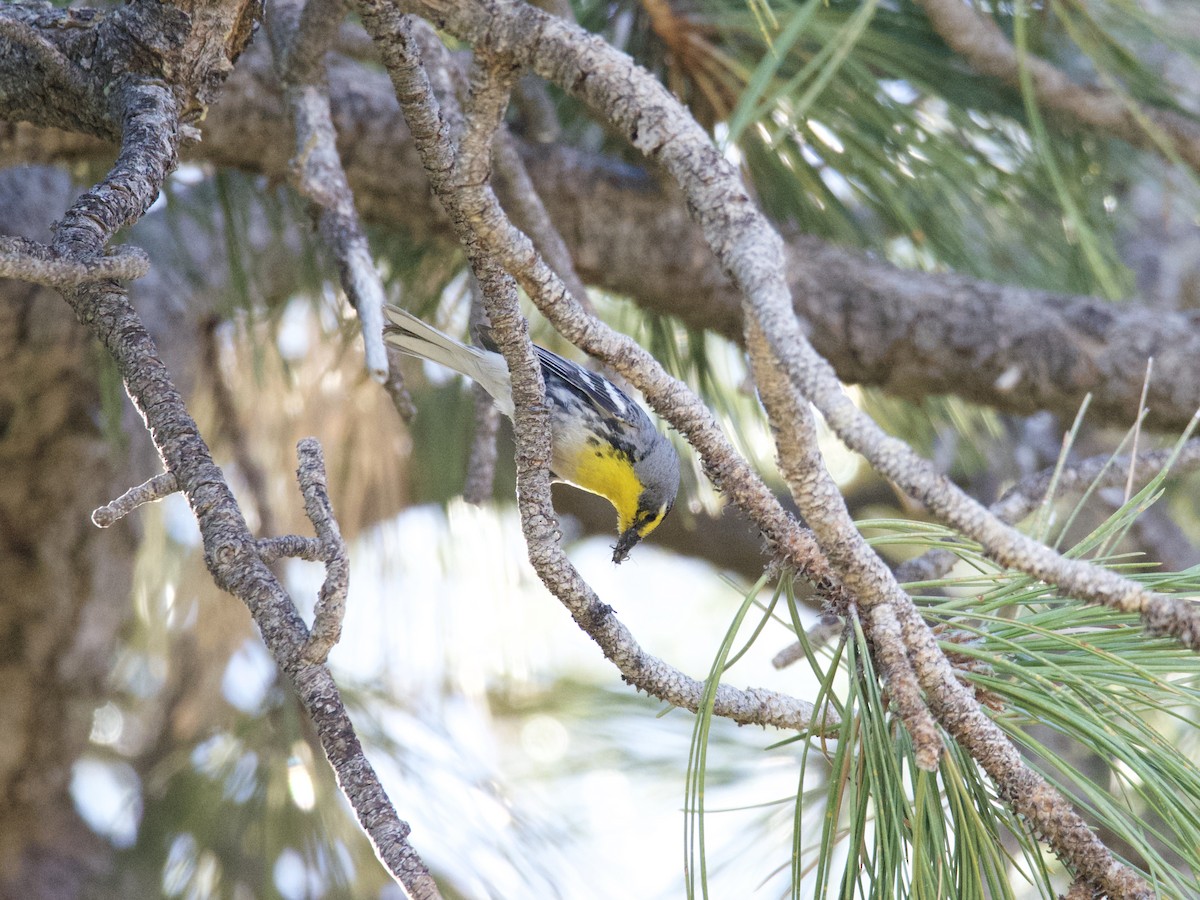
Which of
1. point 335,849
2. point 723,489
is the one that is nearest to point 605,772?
point 335,849

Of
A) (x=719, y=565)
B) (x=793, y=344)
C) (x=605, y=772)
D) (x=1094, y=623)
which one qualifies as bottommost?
(x=605, y=772)

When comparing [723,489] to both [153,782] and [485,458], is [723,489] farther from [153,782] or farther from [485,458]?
[153,782]

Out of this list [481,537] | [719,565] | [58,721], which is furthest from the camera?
[719,565]

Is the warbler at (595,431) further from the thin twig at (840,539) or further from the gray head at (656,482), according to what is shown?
the thin twig at (840,539)

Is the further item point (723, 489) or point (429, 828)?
point (429, 828)

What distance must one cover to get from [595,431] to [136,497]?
1385 millimetres

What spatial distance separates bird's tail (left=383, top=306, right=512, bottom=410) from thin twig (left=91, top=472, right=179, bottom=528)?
36.3 inches

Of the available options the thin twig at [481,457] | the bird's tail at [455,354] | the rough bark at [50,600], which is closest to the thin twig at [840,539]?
the thin twig at [481,457]

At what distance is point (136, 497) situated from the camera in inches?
26.2

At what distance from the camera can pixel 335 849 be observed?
160 cm

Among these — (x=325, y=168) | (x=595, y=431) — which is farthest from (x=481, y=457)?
(x=595, y=431)

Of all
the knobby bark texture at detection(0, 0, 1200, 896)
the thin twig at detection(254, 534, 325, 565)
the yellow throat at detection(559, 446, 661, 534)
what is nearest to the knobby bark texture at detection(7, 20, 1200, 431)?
the yellow throat at detection(559, 446, 661, 534)

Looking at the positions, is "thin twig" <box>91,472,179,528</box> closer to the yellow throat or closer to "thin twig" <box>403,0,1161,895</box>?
"thin twig" <box>403,0,1161,895</box>

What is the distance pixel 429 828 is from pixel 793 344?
3.90ft
